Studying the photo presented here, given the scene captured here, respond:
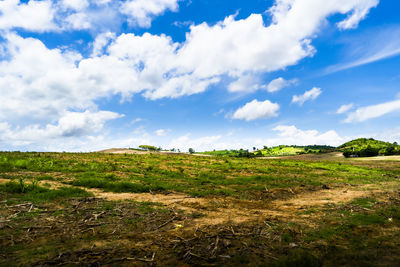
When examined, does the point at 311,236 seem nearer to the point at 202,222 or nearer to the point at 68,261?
the point at 202,222

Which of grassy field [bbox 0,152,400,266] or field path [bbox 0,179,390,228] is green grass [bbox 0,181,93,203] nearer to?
grassy field [bbox 0,152,400,266]

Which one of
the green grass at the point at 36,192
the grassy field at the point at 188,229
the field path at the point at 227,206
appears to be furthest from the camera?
the green grass at the point at 36,192

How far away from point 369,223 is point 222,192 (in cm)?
892

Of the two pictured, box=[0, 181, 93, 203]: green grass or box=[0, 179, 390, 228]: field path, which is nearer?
box=[0, 179, 390, 228]: field path

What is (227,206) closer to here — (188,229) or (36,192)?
(188,229)

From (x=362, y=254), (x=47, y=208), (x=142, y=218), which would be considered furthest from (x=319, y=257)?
(x=47, y=208)

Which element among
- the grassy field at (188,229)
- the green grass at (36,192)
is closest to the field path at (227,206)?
the grassy field at (188,229)

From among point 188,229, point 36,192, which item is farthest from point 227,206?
point 36,192

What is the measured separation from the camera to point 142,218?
9398 mm

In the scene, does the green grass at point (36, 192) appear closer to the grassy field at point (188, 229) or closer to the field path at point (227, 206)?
the grassy field at point (188, 229)

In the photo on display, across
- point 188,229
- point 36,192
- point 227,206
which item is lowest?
point 227,206

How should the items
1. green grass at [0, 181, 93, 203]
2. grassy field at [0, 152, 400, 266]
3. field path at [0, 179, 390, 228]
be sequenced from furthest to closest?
green grass at [0, 181, 93, 203], field path at [0, 179, 390, 228], grassy field at [0, 152, 400, 266]

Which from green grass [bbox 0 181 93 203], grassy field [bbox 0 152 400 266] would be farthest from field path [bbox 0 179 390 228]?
green grass [bbox 0 181 93 203]

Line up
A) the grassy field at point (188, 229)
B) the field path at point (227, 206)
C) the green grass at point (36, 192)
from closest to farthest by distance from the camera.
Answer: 1. the grassy field at point (188, 229)
2. the field path at point (227, 206)
3. the green grass at point (36, 192)
